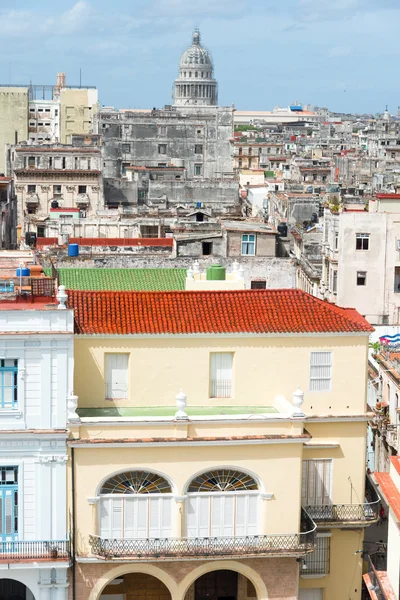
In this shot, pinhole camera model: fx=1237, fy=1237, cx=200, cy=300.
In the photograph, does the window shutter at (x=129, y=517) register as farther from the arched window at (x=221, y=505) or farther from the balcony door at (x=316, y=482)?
the balcony door at (x=316, y=482)

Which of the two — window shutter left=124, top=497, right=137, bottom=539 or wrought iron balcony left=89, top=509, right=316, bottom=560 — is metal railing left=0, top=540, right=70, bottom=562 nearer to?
wrought iron balcony left=89, top=509, right=316, bottom=560

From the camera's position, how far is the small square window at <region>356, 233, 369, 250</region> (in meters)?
68.2

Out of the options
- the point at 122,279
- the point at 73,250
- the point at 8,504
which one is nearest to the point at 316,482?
the point at 8,504

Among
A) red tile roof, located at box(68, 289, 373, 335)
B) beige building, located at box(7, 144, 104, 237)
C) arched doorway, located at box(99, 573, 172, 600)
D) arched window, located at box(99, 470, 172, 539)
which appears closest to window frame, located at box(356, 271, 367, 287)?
red tile roof, located at box(68, 289, 373, 335)

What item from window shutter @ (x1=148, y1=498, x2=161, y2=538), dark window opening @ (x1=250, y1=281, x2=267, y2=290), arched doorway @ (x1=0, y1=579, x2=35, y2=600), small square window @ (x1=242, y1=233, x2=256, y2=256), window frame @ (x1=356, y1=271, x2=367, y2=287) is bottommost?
arched doorway @ (x1=0, y1=579, x2=35, y2=600)

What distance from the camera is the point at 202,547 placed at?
109 feet

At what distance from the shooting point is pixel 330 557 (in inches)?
1436

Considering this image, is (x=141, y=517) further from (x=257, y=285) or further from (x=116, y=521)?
(x=257, y=285)

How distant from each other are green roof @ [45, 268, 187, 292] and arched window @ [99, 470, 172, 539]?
1408cm

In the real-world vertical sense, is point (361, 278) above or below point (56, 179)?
below

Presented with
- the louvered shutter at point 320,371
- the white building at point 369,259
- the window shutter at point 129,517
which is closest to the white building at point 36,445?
the window shutter at point 129,517

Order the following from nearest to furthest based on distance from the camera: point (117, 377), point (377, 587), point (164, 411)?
1. point (377, 587)
2. point (164, 411)
3. point (117, 377)

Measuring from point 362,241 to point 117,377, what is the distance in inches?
1401

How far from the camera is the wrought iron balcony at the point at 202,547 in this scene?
1300 inches
